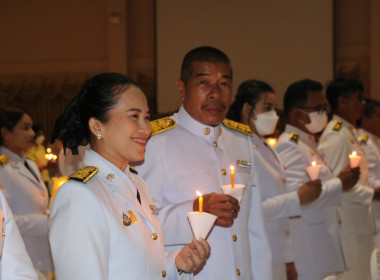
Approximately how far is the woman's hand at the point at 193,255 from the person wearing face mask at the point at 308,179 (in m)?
1.82

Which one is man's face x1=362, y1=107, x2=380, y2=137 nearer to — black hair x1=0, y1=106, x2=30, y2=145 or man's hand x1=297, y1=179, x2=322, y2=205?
man's hand x1=297, y1=179, x2=322, y2=205

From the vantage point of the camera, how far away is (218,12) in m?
10.8

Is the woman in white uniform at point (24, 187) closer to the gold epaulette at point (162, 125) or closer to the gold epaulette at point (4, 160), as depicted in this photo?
the gold epaulette at point (4, 160)

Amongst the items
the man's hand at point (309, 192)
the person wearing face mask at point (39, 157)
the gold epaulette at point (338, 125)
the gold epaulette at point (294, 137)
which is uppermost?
the gold epaulette at point (294, 137)

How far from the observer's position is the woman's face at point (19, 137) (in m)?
4.39

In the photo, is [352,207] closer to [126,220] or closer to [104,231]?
[126,220]

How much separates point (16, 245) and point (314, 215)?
8.00ft

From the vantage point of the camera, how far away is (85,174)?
1.90 meters

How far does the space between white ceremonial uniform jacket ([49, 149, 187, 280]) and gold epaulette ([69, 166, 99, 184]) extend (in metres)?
0.01

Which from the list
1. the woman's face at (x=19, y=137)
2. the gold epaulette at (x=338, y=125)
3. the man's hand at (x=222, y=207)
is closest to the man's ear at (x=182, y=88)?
the man's hand at (x=222, y=207)

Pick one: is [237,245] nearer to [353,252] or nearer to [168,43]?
[353,252]

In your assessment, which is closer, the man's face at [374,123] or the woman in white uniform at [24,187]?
the woman in white uniform at [24,187]

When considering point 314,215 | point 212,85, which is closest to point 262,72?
point 314,215

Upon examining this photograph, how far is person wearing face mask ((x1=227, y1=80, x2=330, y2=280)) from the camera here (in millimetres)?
3430
